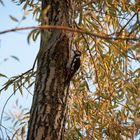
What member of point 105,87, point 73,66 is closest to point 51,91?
point 73,66

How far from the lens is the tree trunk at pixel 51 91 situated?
1516 mm

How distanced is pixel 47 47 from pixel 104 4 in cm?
76

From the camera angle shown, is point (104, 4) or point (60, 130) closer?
point (60, 130)

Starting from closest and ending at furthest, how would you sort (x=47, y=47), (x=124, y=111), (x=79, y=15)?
(x=47, y=47) < (x=79, y=15) < (x=124, y=111)

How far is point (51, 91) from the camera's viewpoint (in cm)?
156

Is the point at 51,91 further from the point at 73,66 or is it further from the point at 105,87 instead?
the point at 105,87

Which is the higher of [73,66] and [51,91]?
[73,66]

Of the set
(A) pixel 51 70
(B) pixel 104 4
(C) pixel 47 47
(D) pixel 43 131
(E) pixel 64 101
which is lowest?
(D) pixel 43 131

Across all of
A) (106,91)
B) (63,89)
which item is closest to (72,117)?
(106,91)

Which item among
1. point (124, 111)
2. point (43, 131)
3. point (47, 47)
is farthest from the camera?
point (124, 111)

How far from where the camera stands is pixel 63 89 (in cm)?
158

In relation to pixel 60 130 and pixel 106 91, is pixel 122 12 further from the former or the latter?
pixel 60 130

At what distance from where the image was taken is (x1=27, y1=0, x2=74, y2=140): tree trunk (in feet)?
4.97

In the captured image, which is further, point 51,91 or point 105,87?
point 105,87
